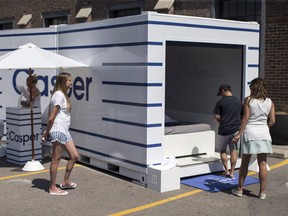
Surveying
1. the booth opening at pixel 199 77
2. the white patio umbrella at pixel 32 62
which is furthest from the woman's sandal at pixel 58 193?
the booth opening at pixel 199 77

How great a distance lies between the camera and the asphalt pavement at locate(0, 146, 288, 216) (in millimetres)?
6031

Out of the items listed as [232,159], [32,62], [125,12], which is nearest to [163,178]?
[232,159]

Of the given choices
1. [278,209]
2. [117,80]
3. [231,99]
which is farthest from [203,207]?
[117,80]

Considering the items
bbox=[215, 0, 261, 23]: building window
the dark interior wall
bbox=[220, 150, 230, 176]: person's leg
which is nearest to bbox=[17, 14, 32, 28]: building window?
bbox=[215, 0, 261, 23]: building window

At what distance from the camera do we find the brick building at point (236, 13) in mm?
12344

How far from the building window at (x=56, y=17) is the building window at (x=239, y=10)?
7.97 metres

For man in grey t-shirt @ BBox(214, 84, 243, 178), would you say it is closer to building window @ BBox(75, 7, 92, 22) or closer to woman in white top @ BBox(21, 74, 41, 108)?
woman in white top @ BBox(21, 74, 41, 108)

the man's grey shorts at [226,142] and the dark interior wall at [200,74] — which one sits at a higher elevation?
the dark interior wall at [200,74]

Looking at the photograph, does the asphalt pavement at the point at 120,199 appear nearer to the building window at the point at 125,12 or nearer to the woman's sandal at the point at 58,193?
the woman's sandal at the point at 58,193

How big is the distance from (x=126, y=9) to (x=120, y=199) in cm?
1178

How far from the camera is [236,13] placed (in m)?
13.9

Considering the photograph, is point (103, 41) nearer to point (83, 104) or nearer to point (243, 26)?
point (83, 104)

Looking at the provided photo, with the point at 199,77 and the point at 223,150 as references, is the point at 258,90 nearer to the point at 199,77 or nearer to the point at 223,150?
the point at 223,150

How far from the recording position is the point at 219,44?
8.10 m
